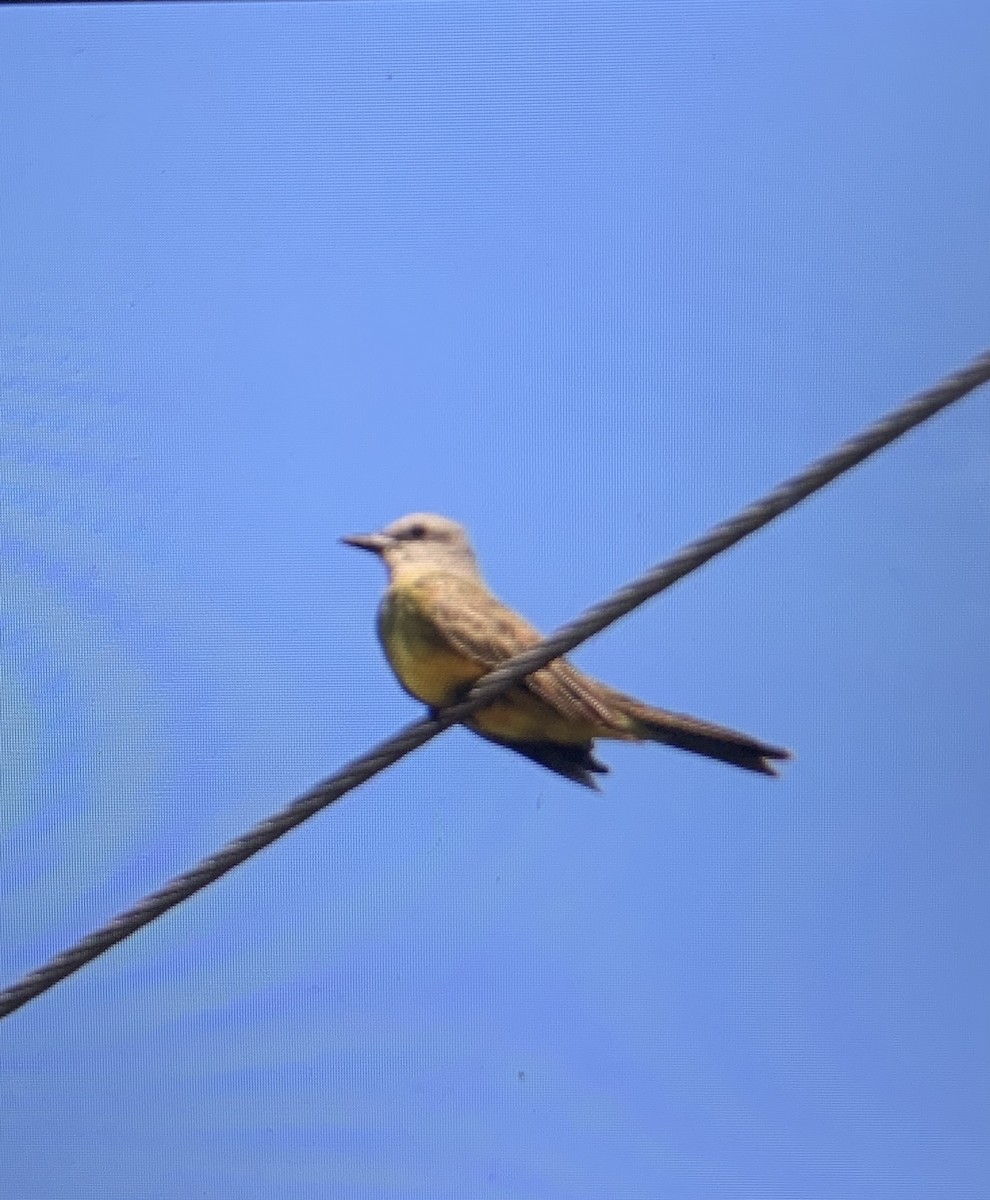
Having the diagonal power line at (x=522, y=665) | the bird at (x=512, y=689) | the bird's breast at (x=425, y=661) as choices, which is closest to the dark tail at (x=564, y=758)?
the bird at (x=512, y=689)

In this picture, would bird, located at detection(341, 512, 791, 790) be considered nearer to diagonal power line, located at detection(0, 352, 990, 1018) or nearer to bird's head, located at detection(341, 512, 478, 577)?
bird's head, located at detection(341, 512, 478, 577)

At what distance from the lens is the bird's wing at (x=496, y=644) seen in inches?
126

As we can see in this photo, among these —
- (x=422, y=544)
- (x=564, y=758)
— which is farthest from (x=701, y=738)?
(x=422, y=544)

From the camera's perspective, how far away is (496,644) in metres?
3.21

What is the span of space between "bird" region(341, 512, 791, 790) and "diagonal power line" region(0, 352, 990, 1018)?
2.04 feet

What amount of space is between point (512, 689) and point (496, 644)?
10cm

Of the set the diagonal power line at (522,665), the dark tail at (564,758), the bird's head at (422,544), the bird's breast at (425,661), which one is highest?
the bird's head at (422,544)

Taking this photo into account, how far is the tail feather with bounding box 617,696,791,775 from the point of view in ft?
10.1

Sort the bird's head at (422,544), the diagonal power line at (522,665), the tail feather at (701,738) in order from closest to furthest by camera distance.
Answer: the diagonal power line at (522,665), the tail feather at (701,738), the bird's head at (422,544)

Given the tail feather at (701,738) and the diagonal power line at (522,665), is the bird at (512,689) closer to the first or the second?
the tail feather at (701,738)

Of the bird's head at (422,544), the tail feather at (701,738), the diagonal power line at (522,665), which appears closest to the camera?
the diagonal power line at (522,665)

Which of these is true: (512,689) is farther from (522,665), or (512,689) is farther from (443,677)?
(522,665)

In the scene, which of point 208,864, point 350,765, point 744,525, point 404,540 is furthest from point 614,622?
point 404,540

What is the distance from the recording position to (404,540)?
3.52 m
